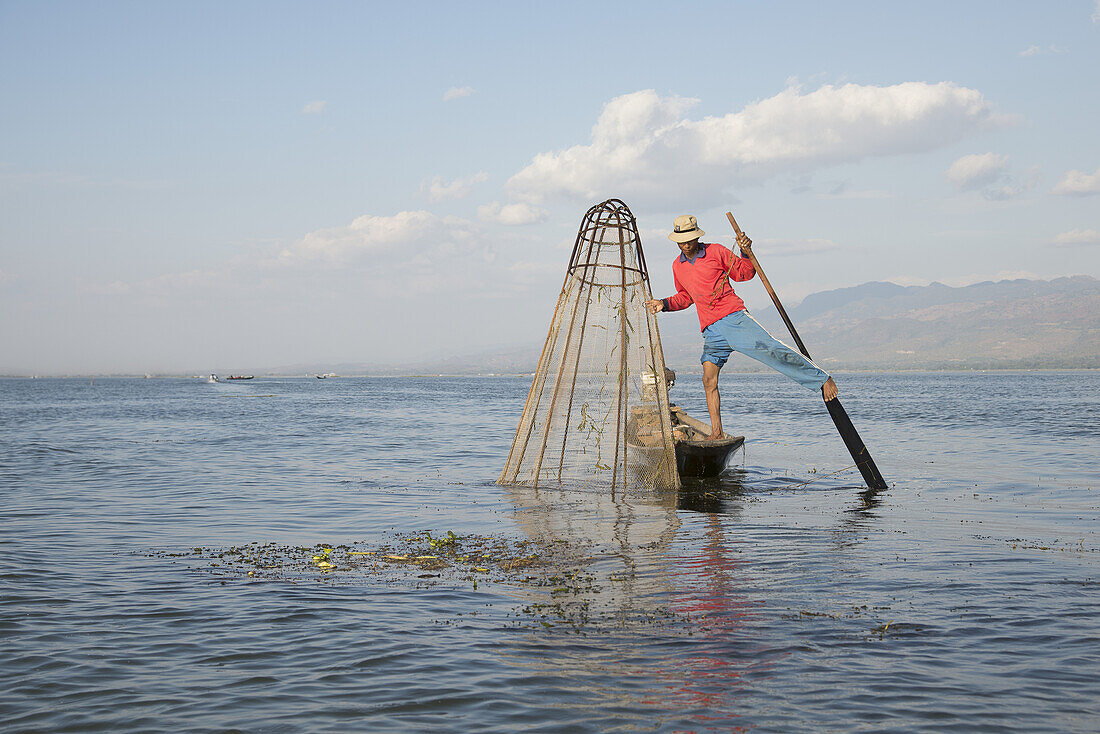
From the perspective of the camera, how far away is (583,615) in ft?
20.2

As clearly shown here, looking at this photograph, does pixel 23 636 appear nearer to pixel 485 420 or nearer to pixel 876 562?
pixel 876 562

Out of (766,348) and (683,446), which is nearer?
(766,348)

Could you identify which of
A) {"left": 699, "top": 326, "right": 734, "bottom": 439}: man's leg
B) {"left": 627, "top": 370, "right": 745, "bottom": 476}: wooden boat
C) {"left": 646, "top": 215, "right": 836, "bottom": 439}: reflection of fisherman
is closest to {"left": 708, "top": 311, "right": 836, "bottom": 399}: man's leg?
{"left": 646, "top": 215, "right": 836, "bottom": 439}: reflection of fisherman

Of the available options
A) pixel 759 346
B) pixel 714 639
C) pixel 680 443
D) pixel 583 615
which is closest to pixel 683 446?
pixel 680 443

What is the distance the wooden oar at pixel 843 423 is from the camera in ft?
38.0

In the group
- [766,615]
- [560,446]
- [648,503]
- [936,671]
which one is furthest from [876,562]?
[560,446]

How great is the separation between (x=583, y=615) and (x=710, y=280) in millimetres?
6547

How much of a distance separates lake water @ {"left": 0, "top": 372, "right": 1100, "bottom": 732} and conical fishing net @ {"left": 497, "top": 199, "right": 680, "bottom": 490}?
663 mm

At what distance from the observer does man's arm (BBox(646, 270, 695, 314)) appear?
11758 millimetres

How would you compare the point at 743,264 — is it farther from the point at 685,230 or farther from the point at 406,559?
the point at 406,559

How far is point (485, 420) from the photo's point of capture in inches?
1321

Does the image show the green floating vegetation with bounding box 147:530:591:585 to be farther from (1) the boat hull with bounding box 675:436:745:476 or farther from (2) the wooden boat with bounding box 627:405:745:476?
(1) the boat hull with bounding box 675:436:745:476

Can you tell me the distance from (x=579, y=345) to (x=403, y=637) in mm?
6979

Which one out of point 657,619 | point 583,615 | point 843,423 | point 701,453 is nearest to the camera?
point 657,619
